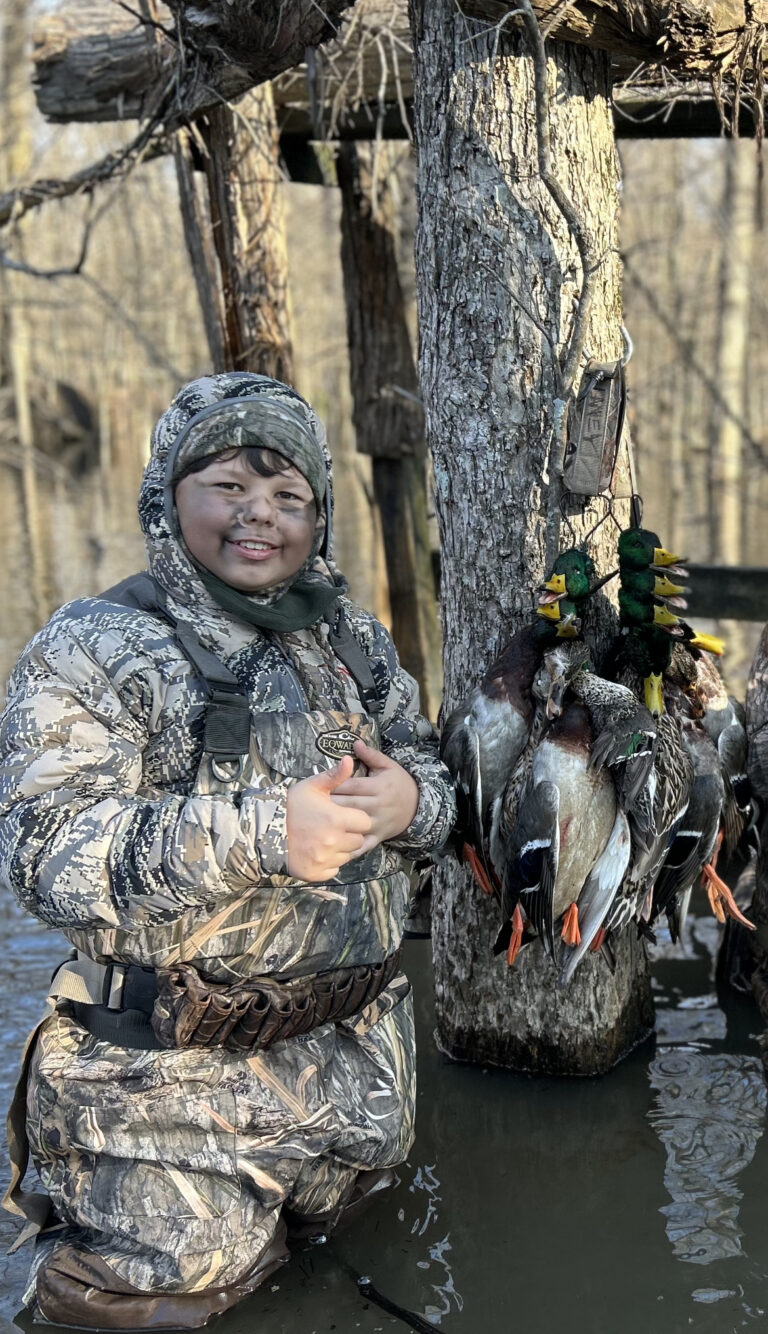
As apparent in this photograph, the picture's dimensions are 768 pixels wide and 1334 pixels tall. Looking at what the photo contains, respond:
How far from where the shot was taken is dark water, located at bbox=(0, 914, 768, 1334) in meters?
3.04

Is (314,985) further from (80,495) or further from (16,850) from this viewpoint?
(80,495)

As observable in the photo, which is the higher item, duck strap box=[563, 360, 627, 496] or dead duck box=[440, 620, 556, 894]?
duck strap box=[563, 360, 627, 496]

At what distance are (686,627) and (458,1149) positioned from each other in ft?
5.63

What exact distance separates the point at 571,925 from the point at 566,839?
0.29 metres

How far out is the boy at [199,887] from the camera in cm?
276

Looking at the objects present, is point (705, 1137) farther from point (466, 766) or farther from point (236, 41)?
point (236, 41)

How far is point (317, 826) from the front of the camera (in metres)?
2.67

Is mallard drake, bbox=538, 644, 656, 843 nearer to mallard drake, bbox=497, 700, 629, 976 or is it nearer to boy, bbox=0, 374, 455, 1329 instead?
mallard drake, bbox=497, 700, 629, 976

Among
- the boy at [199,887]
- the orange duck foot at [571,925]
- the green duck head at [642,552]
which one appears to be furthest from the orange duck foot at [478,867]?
the green duck head at [642,552]

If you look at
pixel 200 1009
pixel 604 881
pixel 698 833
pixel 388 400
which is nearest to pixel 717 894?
pixel 698 833

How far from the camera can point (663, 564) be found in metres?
3.49

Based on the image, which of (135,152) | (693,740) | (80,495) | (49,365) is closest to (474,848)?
(693,740)

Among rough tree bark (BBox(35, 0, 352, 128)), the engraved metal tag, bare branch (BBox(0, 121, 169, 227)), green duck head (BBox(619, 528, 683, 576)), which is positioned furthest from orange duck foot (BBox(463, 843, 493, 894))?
bare branch (BBox(0, 121, 169, 227))

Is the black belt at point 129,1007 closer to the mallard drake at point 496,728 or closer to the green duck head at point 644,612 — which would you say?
the mallard drake at point 496,728
